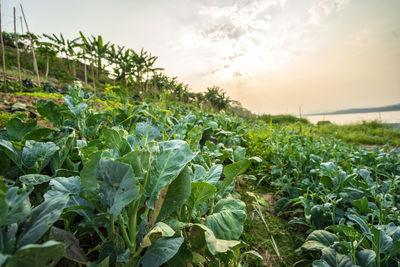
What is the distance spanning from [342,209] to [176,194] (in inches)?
47.1

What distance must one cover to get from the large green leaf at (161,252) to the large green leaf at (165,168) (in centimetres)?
10

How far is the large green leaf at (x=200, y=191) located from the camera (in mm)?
557

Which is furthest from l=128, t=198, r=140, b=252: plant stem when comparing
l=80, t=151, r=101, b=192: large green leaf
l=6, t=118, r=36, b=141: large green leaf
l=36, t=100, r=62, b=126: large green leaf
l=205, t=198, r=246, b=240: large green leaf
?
l=36, t=100, r=62, b=126: large green leaf

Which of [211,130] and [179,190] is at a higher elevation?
[211,130]

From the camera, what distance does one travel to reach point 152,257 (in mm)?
464

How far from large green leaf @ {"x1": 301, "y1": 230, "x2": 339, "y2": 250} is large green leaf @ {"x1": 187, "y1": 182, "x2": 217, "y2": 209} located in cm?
56

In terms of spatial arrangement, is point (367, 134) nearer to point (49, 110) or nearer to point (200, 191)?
point (200, 191)

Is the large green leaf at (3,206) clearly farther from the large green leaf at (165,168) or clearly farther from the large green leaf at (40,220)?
the large green leaf at (165,168)

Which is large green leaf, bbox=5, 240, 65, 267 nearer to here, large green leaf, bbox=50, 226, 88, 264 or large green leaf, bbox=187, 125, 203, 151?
large green leaf, bbox=50, 226, 88, 264

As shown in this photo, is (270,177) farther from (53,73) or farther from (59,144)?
(53,73)

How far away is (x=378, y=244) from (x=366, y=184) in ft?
2.13

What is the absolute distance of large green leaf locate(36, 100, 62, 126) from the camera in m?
1.08

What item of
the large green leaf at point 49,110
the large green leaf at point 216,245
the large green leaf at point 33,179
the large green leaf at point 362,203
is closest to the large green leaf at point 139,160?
the large green leaf at point 216,245

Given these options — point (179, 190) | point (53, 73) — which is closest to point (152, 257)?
point (179, 190)
